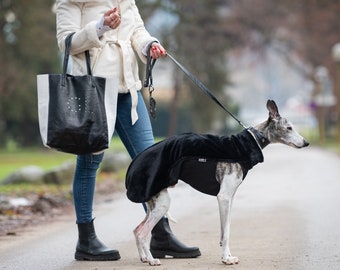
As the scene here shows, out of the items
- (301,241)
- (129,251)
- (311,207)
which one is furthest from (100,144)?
(311,207)

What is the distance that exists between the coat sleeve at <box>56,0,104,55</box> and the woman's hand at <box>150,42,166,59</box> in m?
0.38

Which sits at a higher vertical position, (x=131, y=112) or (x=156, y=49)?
(x=156, y=49)

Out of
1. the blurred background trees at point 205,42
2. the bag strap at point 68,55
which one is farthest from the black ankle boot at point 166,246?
the blurred background trees at point 205,42

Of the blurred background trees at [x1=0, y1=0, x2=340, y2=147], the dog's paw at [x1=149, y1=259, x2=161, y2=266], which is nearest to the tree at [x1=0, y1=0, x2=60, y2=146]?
the blurred background trees at [x1=0, y1=0, x2=340, y2=147]

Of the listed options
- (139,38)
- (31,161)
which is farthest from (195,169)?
(31,161)

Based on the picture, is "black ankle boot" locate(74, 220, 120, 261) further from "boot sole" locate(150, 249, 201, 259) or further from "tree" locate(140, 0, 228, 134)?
"tree" locate(140, 0, 228, 134)

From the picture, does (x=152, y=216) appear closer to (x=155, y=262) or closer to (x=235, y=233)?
(x=155, y=262)

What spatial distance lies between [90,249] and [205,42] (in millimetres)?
45294

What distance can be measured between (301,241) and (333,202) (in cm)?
420

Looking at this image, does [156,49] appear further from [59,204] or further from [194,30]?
[194,30]

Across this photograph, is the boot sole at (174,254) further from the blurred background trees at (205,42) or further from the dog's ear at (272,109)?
the blurred background trees at (205,42)

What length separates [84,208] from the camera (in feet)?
24.7

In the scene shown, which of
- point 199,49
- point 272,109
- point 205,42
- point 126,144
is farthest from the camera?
point 205,42

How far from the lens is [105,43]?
7.35m
